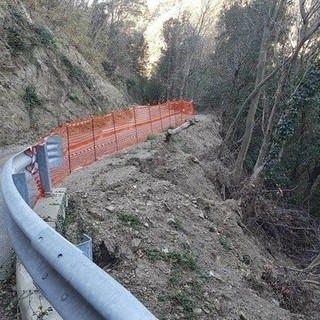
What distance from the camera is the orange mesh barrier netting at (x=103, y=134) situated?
1024 cm

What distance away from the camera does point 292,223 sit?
48.0 ft

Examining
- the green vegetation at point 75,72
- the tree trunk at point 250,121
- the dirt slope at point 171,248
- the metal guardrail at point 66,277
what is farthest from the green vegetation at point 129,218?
the green vegetation at point 75,72

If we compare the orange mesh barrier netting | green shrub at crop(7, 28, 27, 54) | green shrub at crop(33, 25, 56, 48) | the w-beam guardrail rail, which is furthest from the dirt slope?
green shrub at crop(33, 25, 56, 48)

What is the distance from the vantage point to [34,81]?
16203 mm

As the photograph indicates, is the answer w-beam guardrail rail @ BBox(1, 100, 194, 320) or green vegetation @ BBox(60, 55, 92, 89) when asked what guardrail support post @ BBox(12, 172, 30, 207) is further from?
green vegetation @ BBox(60, 55, 92, 89)

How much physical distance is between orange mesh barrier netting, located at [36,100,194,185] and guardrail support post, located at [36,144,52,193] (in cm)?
261

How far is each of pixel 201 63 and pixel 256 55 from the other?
51.1 ft

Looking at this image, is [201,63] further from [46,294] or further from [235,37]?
[46,294]

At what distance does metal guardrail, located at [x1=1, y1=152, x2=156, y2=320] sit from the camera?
153cm

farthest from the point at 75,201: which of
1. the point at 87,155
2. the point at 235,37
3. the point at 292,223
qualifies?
the point at 235,37

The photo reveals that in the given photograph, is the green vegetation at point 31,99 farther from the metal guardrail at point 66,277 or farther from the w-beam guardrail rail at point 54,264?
the metal guardrail at point 66,277

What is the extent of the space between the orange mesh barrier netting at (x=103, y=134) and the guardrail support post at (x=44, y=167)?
2614mm

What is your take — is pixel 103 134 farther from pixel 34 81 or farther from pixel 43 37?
pixel 43 37

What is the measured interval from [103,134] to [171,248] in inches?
293
